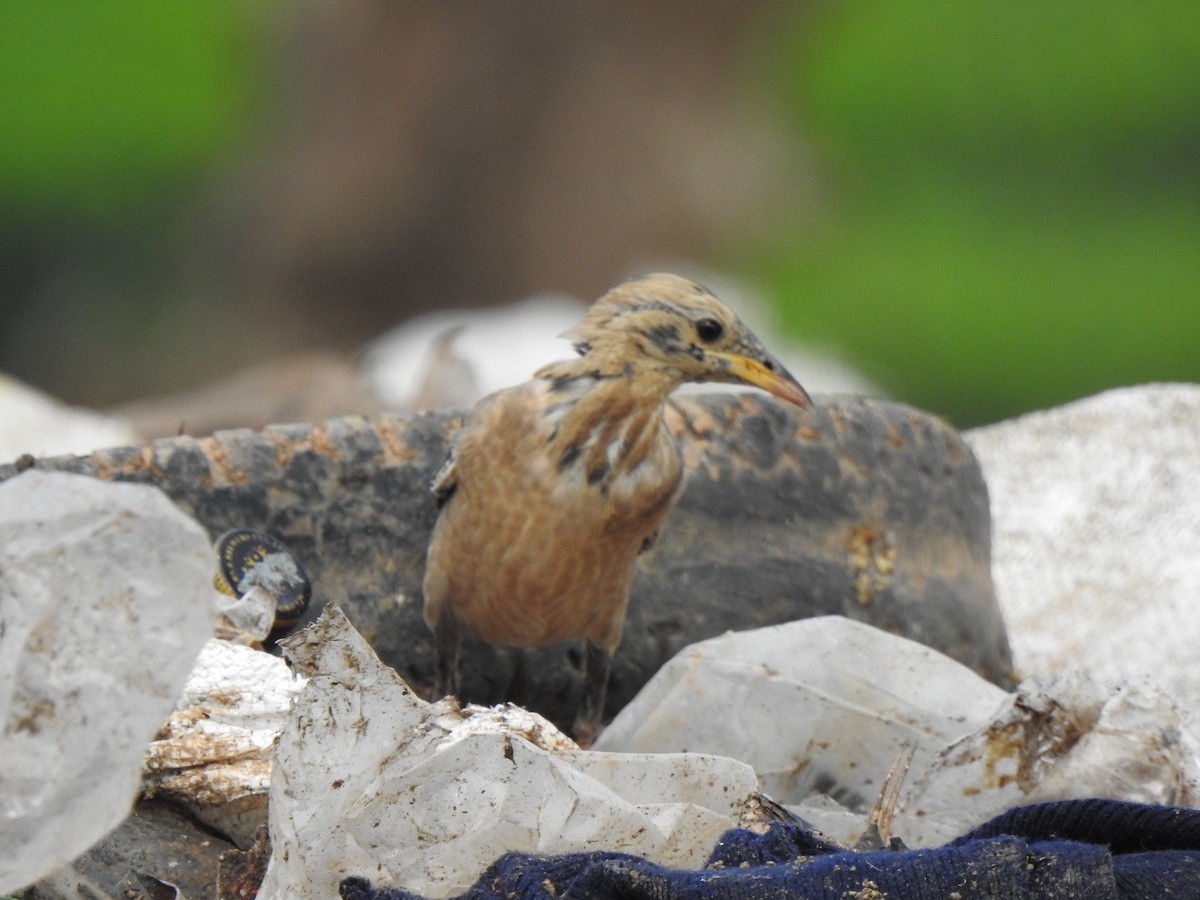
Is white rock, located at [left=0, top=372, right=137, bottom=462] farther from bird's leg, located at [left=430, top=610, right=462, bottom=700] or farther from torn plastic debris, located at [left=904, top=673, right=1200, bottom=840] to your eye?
torn plastic debris, located at [left=904, top=673, right=1200, bottom=840]

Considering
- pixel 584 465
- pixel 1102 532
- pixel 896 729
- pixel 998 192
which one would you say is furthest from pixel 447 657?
pixel 998 192

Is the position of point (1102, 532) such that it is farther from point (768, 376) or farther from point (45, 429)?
point (45, 429)

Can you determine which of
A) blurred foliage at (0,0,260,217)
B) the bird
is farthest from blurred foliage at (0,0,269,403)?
the bird

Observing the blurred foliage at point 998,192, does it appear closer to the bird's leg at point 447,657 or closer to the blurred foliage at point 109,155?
the blurred foliage at point 109,155

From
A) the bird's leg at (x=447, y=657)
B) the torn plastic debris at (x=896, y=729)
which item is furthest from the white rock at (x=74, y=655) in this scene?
the bird's leg at (x=447, y=657)

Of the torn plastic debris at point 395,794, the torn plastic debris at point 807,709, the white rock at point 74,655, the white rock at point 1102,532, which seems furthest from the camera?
the white rock at point 1102,532

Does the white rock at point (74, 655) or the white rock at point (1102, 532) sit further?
the white rock at point (1102, 532)
